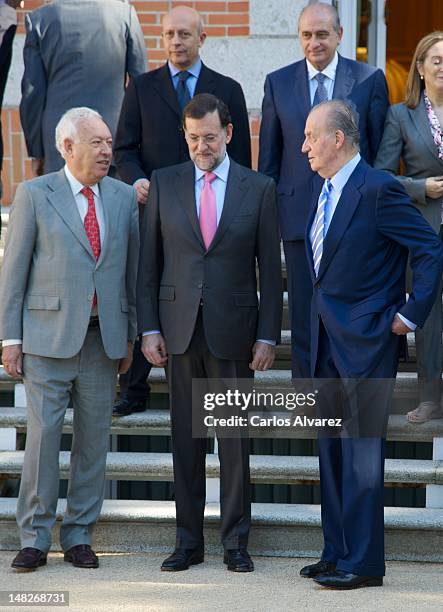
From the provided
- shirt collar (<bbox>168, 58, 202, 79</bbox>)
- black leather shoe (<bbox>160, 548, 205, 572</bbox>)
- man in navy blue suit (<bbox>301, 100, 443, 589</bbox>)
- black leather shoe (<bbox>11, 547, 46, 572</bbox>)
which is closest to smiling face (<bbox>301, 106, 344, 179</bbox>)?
man in navy blue suit (<bbox>301, 100, 443, 589</bbox>)

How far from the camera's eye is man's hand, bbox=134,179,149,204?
6215mm

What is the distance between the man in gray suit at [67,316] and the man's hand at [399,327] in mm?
1165

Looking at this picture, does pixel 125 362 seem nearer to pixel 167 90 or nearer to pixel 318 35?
pixel 167 90

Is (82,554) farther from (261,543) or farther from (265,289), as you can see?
(265,289)

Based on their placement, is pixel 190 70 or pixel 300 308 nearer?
pixel 300 308

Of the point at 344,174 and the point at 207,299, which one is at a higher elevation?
the point at 344,174

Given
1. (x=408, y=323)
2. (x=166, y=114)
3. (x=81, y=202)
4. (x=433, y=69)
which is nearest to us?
(x=408, y=323)

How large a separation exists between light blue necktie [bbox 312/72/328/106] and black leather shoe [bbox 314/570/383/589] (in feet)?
7.22

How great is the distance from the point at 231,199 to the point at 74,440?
123 centimetres

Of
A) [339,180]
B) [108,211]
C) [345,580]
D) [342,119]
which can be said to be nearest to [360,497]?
[345,580]

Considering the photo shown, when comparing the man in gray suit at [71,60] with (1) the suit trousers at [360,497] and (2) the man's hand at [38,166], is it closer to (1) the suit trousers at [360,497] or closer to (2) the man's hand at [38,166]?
(2) the man's hand at [38,166]

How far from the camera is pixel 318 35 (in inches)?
241

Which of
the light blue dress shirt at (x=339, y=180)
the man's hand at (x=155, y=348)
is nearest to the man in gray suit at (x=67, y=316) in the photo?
the man's hand at (x=155, y=348)

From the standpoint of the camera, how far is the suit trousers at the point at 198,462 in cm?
554
